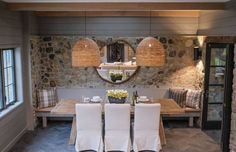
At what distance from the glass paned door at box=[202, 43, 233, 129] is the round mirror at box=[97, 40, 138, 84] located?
1986mm

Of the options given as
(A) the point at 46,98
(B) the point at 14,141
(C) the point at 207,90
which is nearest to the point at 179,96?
(C) the point at 207,90

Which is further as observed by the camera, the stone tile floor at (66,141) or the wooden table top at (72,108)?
the stone tile floor at (66,141)

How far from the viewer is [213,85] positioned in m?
7.05

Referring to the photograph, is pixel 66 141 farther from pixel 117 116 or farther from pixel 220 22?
pixel 220 22

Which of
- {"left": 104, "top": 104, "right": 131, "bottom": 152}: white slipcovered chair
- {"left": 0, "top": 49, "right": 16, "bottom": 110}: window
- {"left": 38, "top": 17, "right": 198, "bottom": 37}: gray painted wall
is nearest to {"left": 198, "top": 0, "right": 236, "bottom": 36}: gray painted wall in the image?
{"left": 38, "top": 17, "right": 198, "bottom": 37}: gray painted wall

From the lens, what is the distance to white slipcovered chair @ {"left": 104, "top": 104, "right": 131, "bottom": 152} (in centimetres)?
537

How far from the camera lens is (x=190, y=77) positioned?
26.1 ft

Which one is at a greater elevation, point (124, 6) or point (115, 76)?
point (124, 6)

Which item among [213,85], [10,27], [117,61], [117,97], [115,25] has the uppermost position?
[115,25]

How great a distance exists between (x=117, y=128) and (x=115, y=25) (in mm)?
3272

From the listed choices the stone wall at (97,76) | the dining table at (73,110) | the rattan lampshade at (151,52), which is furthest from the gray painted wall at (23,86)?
the rattan lampshade at (151,52)

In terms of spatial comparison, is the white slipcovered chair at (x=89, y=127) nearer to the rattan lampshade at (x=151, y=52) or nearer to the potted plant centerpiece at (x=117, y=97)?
the potted plant centerpiece at (x=117, y=97)

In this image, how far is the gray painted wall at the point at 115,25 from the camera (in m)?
7.69

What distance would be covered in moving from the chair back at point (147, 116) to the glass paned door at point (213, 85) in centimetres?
215
